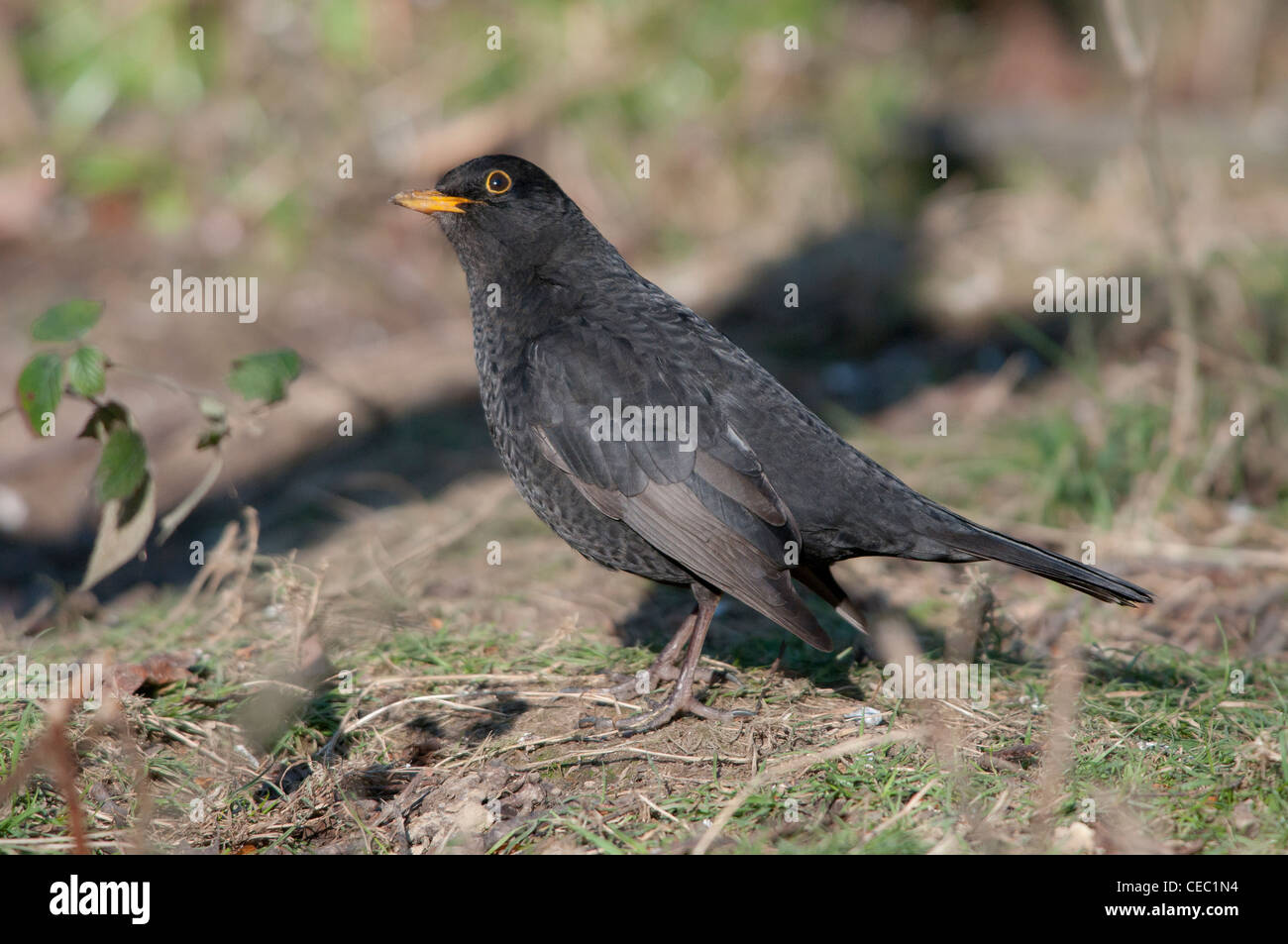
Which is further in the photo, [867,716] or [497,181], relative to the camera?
[497,181]

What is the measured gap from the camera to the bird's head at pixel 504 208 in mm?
4266

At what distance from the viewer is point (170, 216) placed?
9.38 m

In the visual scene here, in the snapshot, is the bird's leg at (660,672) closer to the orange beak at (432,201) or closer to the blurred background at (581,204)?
the orange beak at (432,201)

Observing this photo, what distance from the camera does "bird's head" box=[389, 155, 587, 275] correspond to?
4266 mm

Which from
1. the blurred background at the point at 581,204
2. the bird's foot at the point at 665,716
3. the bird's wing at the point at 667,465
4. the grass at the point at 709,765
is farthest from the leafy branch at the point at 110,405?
the blurred background at the point at 581,204

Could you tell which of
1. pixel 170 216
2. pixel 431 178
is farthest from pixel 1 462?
pixel 431 178

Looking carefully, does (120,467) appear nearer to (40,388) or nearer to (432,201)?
(40,388)

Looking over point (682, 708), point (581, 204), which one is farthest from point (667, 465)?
point (581, 204)

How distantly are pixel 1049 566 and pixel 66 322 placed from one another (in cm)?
311

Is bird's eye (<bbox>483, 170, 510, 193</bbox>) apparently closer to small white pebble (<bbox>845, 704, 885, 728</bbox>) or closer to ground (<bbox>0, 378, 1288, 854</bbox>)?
ground (<bbox>0, 378, 1288, 854</bbox>)

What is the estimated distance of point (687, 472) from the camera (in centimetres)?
379

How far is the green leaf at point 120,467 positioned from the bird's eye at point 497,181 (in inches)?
58.6

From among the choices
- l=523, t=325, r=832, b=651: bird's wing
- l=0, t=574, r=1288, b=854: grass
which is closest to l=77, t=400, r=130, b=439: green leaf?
l=0, t=574, r=1288, b=854: grass
